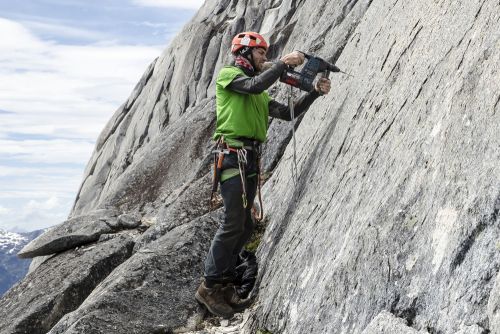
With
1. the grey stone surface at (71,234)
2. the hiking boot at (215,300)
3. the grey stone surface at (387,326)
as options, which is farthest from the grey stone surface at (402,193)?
the grey stone surface at (71,234)

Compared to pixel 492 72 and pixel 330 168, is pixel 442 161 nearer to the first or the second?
pixel 492 72

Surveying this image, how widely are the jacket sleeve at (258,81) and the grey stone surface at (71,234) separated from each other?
8.46m

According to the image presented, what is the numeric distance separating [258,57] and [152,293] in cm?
546

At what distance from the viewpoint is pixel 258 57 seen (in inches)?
484

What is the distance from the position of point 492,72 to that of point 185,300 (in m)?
8.08

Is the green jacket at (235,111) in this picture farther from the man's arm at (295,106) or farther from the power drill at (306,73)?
the man's arm at (295,106)

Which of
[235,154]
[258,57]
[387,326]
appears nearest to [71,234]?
[235,154]

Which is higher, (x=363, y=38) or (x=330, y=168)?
(x=363, y=38)

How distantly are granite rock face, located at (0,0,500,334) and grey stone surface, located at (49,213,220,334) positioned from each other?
3 centimetres

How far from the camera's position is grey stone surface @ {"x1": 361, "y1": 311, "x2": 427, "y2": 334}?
6.82 metres

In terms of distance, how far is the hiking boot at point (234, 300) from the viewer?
1212 cm

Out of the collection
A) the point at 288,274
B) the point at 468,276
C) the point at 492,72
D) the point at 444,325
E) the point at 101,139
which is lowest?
the point at 101,139

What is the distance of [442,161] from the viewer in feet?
25.7

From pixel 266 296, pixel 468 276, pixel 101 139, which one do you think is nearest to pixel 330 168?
pixel 266 296
